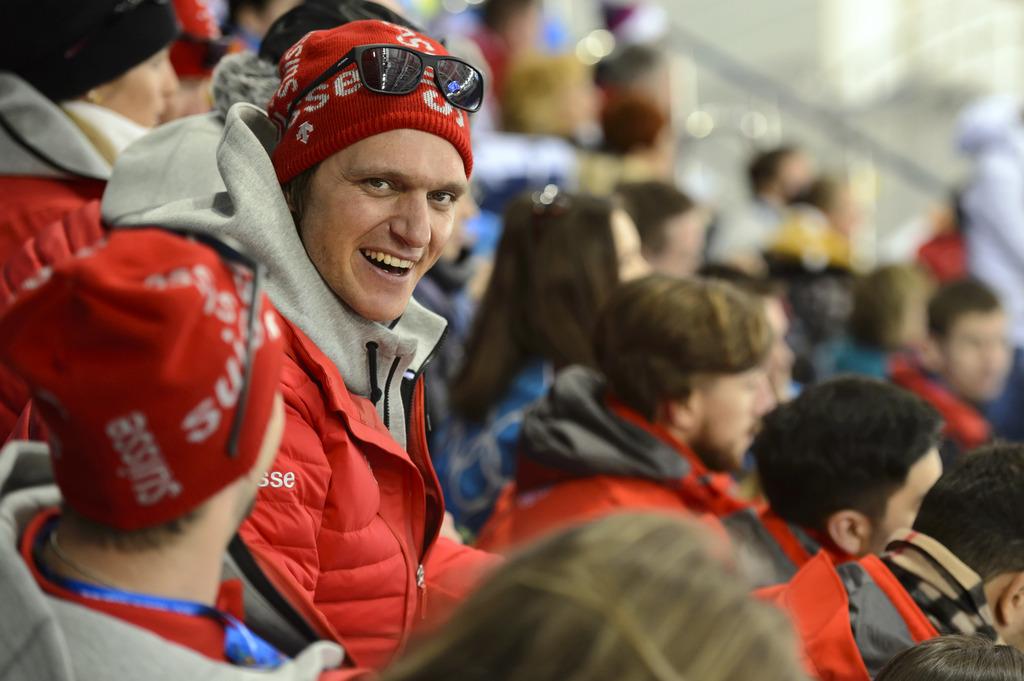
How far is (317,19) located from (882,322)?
4.70 meters

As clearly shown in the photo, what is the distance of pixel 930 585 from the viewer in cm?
295

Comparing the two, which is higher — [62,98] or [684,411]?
[62,98]

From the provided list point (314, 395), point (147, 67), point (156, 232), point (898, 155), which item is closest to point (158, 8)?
point (147, 67)

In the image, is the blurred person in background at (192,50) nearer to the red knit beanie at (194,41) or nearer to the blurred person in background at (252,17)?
the red knit beanie at (194,41)

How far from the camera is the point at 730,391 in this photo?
4.08 m

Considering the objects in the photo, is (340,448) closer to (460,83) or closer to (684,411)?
(460,83)

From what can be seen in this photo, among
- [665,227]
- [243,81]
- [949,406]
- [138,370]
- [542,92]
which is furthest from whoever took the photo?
[542,92]

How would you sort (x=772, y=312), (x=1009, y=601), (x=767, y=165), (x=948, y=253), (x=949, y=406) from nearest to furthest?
(x=1009, y=601)
(x=772, y=312)
(x=949, y=406)
(x=948, y=253)
(x=767, y=165)

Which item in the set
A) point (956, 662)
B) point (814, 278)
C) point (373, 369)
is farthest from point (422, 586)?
point (814, 278)

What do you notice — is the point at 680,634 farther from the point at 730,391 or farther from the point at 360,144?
the point at 730,391

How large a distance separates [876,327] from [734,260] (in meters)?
1.00

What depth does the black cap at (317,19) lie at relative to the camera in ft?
11.6

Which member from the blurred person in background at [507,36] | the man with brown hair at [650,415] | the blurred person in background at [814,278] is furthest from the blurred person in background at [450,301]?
the blurred person in background at [507,36]

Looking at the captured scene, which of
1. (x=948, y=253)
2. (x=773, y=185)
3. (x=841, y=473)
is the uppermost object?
(x=841, y=473)
